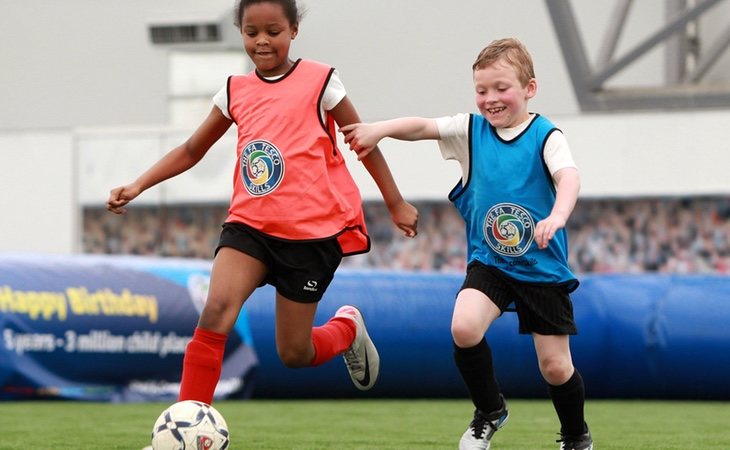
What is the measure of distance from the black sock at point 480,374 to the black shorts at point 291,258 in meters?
0.60

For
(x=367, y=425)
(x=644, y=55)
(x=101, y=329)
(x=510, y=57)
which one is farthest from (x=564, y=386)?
(x=644, y=55)

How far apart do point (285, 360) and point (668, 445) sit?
81.0 inches

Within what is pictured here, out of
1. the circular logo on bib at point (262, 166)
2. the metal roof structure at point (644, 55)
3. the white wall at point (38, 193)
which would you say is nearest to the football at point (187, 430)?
the circular logo on bib at point (262, 166)

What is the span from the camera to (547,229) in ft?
14.7

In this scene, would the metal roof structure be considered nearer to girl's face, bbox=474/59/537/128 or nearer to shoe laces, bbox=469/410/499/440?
girl's face, bbox=474/59/537/128

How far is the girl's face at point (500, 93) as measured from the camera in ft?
16.6

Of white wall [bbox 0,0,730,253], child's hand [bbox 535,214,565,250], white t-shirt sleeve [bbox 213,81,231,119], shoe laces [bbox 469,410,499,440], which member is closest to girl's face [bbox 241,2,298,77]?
white t-shirt sleeve [bbox 213,81,231,119]

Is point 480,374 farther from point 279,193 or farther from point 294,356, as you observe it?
point 279,193

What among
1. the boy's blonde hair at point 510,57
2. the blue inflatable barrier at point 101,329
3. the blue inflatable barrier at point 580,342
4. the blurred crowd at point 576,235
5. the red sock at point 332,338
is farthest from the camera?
the blurred crowd at point 576,235

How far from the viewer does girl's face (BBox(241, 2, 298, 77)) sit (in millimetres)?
5098

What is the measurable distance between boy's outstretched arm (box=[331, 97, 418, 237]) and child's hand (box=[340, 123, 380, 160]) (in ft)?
0.29

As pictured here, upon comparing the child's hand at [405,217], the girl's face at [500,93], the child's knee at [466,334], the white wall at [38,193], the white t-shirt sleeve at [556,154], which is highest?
the girl's face at [500,93]

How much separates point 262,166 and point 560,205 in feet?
3.72

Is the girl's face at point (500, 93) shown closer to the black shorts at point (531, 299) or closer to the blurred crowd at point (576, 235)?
the black shorts at point (531, 299)
